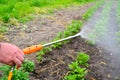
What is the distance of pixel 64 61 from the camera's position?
4863mm

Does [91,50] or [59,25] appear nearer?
[91,50]

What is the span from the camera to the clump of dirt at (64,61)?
4.47 meters

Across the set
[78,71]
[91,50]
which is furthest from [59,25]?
[78,71]

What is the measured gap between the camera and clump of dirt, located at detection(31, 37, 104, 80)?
4473 mm

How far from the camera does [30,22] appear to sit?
8.33m

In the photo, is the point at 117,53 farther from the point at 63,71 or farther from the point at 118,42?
→ the point at 63,71

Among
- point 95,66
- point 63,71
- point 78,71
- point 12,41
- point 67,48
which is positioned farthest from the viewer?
point 12,41

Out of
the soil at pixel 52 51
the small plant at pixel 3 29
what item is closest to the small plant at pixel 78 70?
the soil at pixel 52 51

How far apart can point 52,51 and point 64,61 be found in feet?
1.46

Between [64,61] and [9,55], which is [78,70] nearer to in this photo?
[64,61]

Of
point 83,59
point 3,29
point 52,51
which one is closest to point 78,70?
→ point 83,59

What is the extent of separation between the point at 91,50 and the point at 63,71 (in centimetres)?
121

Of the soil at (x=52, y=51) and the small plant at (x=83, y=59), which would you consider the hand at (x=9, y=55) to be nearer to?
the soil at (x=52, y=51)

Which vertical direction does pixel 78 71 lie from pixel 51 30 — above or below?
above
